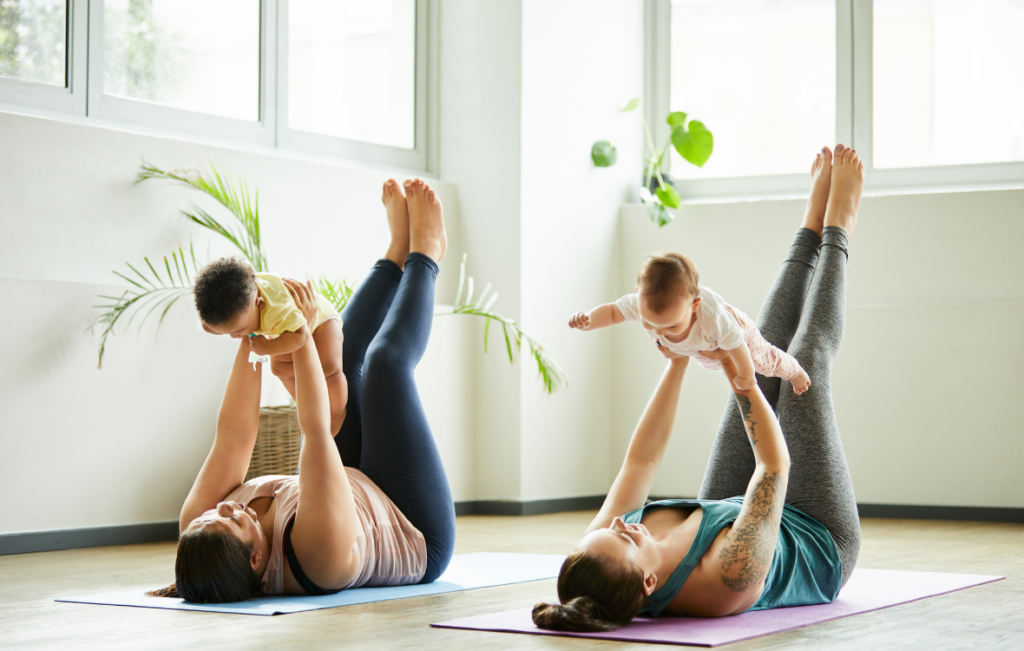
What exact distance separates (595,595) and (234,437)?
0.98m

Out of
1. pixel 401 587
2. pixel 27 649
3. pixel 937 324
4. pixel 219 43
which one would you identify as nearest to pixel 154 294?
pixel 219 43

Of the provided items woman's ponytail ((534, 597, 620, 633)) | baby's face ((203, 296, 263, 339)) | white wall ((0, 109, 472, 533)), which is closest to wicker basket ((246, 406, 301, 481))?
white wall ((0, 109, 472, 533))

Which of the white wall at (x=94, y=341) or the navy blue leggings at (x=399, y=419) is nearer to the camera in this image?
the navy blue leggings at (x=399, y=419)

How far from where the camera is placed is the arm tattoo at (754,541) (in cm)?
201

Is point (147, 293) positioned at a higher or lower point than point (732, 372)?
higher

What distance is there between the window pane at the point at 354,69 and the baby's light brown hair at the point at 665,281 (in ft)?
9.94

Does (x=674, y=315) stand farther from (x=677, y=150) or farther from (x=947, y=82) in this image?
(x=947, y=82)

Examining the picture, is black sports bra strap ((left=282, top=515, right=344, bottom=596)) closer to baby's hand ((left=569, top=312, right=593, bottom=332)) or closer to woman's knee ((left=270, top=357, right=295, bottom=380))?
woman's knee ((left=270, top=357, right=295, bottom=380))

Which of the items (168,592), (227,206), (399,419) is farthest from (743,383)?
(227,206)

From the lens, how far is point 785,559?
88.7 inches

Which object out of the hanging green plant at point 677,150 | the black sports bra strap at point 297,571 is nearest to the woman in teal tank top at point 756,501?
the black sports bra strap at point 297,571

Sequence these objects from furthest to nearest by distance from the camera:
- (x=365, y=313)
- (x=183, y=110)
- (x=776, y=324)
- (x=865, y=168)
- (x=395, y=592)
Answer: (x=865, y=168)
(x=183, y=110)
(x=365, y=313)
(x=776, y=324)
(x=395, y=592)

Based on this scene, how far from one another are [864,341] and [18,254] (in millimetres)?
3430

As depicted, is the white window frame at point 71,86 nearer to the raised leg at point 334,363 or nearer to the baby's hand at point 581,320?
the raised leg at point 334,363
